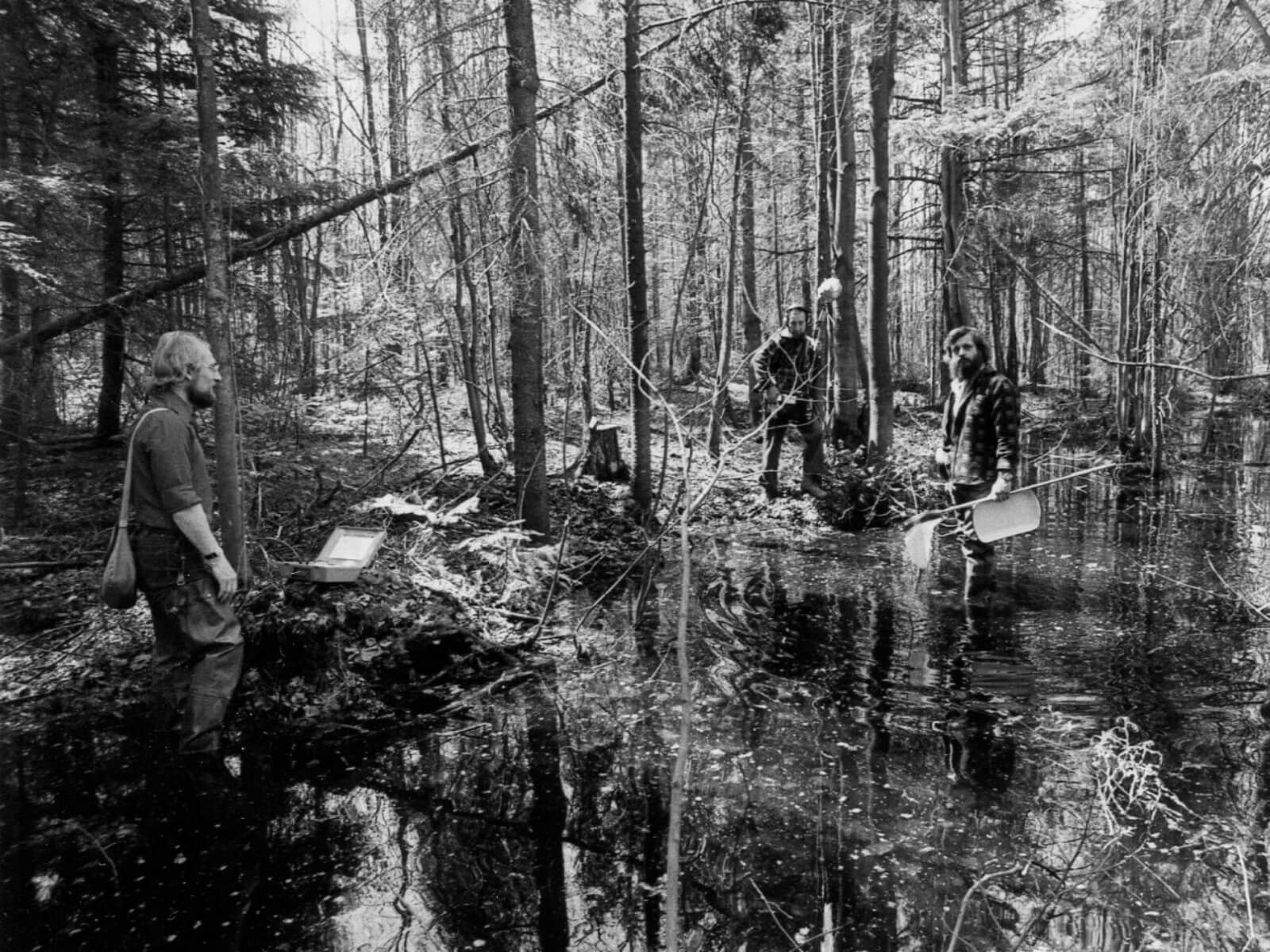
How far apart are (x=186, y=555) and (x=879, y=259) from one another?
1075 centimetres

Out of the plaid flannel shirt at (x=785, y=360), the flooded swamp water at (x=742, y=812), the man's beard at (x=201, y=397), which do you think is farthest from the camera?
the plaid flannel shirt at (x=785, y=360)

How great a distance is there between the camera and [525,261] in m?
7.21

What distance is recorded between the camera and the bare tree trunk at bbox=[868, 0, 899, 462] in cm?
1220

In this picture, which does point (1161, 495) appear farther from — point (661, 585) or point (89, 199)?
point (89, 199)

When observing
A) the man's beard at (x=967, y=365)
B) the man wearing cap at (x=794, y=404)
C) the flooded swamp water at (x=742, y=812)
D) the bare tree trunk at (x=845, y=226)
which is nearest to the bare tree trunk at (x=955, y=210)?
the bare tree trunk at (x=845, y=226)

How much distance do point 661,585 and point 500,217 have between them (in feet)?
12.4

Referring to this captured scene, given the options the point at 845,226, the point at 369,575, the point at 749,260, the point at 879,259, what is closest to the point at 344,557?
the point at 369,575

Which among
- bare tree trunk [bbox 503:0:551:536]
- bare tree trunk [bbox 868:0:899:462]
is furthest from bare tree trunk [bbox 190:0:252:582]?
bare tree trunk [bbox 868:0:899:462]

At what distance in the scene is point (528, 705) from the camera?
5.08 m

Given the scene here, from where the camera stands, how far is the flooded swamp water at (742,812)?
9.63 feet

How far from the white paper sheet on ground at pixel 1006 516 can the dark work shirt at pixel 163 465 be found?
5523 millimetres

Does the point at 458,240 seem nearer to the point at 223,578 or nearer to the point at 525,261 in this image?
the point at 525,261

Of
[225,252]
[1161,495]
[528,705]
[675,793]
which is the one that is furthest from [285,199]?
[1161,495]

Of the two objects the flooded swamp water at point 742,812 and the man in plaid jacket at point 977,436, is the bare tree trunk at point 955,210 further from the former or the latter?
the flooded swamp water at point 742,812
